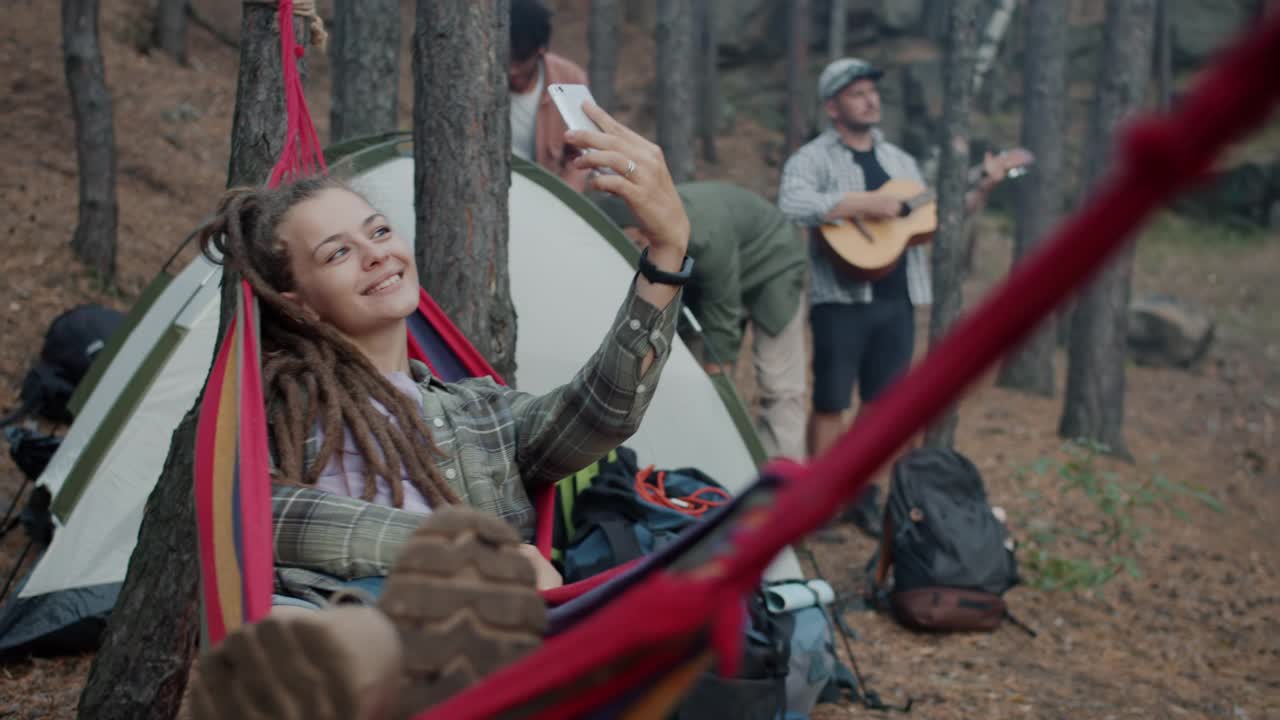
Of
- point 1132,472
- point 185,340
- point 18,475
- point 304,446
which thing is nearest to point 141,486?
point 185,340

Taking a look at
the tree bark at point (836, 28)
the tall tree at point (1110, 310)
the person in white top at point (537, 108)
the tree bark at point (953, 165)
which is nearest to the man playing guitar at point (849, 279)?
the tree bark at point (953, 165)

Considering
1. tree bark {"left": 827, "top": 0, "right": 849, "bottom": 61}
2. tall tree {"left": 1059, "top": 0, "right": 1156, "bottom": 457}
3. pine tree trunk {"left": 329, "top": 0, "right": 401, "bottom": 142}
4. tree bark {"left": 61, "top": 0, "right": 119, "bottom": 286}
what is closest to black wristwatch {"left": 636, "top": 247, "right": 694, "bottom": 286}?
pine tree trunk {"left": 329, "top": 0, "right": 401, "bottom": 142}

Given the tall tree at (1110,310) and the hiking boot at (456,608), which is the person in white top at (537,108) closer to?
the tall tree at (1110,310)

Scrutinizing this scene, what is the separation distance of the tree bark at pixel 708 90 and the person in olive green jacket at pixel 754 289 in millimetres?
9682

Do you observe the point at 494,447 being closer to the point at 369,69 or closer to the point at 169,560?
the point at 169,560

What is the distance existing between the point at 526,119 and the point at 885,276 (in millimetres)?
1735

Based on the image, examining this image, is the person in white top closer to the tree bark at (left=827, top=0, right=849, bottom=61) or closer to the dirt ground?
the dirt ground

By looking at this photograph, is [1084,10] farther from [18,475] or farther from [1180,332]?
[18,475]

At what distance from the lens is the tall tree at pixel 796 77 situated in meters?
13.2

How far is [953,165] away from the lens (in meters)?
5.62

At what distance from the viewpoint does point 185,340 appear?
11.7ft

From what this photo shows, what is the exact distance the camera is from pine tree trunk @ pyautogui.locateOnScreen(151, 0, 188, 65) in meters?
11.3

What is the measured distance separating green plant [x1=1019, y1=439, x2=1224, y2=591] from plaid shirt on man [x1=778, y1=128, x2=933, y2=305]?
1.17 metres

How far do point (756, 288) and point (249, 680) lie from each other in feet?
13.3
